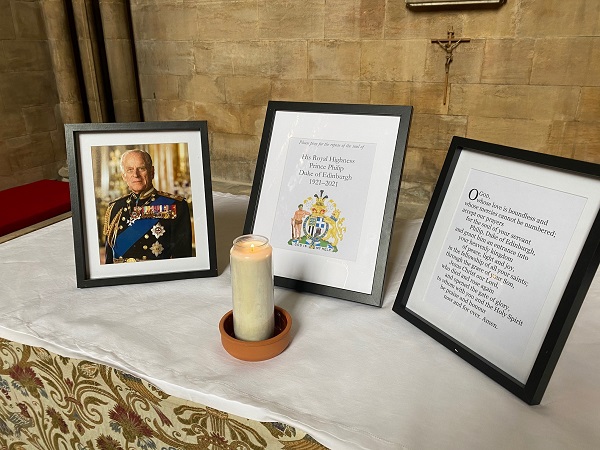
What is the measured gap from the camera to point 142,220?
0.90 m

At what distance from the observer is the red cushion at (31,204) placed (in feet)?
4.22

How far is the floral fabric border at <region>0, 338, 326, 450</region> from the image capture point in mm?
625

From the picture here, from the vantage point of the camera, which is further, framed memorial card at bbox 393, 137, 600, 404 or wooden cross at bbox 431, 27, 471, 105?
wooden cross at bbox 431, 27, 471, 105

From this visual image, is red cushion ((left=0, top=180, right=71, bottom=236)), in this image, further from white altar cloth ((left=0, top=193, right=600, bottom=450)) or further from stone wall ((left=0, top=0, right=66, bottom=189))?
stone wall ((left=0, top=0, right=66, bottom=189))

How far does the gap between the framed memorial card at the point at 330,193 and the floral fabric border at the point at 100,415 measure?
0.30 meters

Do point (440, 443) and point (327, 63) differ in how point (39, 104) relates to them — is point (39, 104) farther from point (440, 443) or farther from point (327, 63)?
point (440, 443)

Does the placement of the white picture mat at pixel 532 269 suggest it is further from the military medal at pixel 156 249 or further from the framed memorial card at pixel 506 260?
the military medal at pixel 156 249

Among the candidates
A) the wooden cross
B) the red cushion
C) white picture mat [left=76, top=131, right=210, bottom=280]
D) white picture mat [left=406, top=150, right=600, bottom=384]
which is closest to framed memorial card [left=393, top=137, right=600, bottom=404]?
white picture mat [left=406, top=150, right=600, bottom=384]

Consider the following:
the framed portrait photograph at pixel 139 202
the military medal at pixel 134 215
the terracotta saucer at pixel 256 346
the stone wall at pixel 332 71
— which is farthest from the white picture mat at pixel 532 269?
the stone wall at pixel 332 71

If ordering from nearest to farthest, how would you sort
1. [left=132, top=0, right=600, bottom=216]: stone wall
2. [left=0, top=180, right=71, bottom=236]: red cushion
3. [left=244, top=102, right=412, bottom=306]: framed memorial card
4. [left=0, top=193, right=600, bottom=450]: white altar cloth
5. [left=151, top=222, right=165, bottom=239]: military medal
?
[left=0, top=193, right=600, bottom=450]: white altar cloth, [left=244, top=102, right=412, bottom=306]: framed memorial card, [left=151, top=222, right=165, bottom=239]: military medal, [left=0, top=180, right=71, bottom=236]: red cushion, [left=132, top=0, right=600, bottom=216]: stone wall

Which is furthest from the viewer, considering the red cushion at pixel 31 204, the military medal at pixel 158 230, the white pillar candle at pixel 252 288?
the red cushion at pixel 31 204

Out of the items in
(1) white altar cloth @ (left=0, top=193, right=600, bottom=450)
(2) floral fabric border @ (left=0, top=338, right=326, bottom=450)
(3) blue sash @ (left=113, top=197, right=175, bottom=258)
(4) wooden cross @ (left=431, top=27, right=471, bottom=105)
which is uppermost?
(4) wooden cross @ (left=431, top=27, right=471, bottom=105)

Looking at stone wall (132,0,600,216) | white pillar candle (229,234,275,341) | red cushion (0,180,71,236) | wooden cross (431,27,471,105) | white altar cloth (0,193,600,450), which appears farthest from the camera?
wooden cross (431,27,471,105)

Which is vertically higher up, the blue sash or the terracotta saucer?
the blue sash
